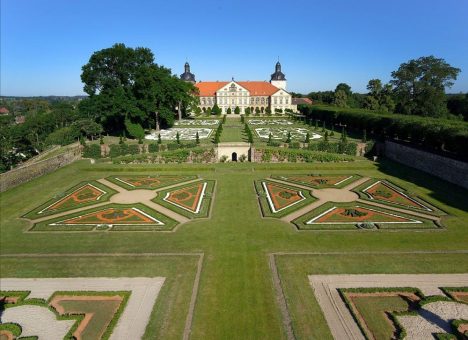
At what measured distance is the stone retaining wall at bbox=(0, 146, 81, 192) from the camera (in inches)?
1266

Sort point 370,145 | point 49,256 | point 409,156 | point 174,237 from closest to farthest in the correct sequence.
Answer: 1. point 49,256
2. point 174,237
3. point 409,156
4. point 370,145

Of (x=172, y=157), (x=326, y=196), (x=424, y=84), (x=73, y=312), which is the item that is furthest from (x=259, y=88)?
(x=73, y=312)

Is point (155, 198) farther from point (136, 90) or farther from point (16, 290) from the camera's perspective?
point (136, 90)

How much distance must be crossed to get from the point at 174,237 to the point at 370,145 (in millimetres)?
36194

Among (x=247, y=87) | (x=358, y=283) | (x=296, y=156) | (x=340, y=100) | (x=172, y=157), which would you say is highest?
(x=247, y=87)

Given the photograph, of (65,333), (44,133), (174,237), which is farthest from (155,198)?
(44,133)

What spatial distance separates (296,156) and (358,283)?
96.1 feet

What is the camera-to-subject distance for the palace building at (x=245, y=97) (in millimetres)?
108938

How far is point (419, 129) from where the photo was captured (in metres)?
41.5

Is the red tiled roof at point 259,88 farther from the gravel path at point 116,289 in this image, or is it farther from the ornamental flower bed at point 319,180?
the gravel path at point 116,289

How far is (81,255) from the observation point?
19312 mm

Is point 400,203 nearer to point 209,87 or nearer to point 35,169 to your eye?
point 35,169

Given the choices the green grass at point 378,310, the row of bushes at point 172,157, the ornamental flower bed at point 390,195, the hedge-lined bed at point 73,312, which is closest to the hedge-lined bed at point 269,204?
the ornamental flower bed at point 390,195

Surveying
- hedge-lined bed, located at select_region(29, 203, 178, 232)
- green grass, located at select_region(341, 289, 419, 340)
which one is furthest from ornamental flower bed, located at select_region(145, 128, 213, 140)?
green grass, located at select_region(341, 289, 419, 340)
